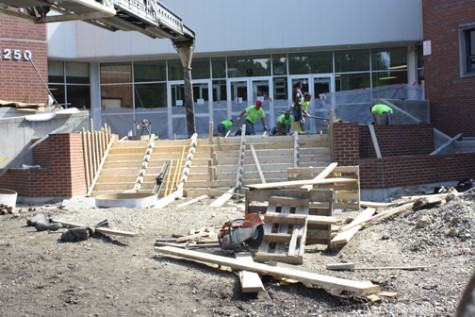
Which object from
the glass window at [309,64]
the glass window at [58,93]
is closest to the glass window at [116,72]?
the glass window at [58,93]

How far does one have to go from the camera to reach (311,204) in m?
7.58

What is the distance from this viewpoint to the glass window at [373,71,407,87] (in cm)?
2389

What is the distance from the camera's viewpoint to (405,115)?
1681 centimetres

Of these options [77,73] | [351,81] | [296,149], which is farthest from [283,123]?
[77,73]

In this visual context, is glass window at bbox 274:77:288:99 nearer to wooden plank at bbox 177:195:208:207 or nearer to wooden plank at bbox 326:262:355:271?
wooden plank at bbox 177:195:208:207

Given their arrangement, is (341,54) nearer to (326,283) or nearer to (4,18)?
(4,18)

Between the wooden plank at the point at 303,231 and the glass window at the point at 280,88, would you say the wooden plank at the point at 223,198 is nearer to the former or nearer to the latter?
the wooden plank at the point at 303,231

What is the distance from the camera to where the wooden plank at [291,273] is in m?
4.91

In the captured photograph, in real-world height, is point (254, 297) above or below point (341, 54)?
below

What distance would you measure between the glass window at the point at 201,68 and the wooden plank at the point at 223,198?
12809 mm

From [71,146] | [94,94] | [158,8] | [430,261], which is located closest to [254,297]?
[430,261]

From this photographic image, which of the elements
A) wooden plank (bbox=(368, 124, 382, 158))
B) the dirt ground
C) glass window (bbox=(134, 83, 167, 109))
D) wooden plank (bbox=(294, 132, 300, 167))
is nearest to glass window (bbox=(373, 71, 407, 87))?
glass window (bbox=(134, 83, 167, 109))

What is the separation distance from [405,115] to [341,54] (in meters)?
7.96

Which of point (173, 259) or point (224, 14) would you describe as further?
point (224, 14)
